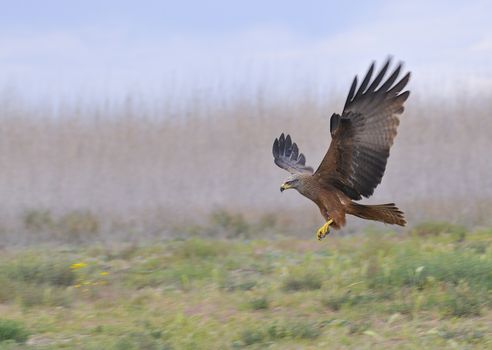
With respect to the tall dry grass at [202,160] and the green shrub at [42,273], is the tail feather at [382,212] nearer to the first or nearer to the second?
the green shrub at [42,273]

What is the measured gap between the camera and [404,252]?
8.19 m

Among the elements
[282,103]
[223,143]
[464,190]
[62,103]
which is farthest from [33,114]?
[464,190]

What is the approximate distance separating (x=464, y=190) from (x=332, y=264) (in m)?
5.04

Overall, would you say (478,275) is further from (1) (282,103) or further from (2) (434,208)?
(1) (282,103)

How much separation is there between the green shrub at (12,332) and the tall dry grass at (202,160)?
5937 millimetres

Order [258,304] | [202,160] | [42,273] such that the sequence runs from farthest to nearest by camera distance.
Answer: [202,160] < [42,273] < [258,304]

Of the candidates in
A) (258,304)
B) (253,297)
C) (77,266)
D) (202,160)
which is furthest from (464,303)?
(202,160)

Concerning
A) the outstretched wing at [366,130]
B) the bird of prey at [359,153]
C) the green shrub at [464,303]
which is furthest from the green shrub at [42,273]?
the green shrub at [464,303]

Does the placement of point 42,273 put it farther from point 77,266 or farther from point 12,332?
point 12,332

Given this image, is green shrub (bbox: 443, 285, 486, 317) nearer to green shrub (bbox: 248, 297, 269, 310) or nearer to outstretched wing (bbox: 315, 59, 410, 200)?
outstretched wing (bbox: 315, 59, 410, 200)

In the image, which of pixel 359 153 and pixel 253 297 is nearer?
pixel 359 153

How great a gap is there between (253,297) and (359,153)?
198 cm

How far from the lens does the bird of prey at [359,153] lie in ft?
17.9

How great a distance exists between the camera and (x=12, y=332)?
5.67 m
